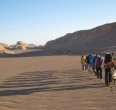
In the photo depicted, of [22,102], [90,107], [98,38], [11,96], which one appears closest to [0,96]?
[11,96]

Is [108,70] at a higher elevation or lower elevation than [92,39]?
lower

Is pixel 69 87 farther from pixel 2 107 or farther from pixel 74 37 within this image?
pixel 74 37

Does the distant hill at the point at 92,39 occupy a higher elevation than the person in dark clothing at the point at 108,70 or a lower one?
higher

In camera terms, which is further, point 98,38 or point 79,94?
point 98,38

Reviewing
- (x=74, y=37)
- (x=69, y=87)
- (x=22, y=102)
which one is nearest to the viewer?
(x=22, y=102)

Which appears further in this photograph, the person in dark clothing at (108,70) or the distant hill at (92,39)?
the distant hill at (92,39)

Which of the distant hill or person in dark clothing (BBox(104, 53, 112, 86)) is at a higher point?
→ the distant hill

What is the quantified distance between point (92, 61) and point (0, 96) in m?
7.71

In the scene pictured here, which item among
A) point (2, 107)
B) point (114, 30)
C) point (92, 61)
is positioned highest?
point (114, 30)

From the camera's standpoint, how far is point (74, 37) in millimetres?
114500

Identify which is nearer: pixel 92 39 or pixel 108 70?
pixel 108 70

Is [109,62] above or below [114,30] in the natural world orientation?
below

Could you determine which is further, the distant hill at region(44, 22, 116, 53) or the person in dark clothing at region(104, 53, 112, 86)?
the distant hill at region(44, 22, 116, 53)

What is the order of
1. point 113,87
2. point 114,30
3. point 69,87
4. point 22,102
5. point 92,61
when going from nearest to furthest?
point 22,102, point 113,87, point 69,87, point 92,61, point 114,30
